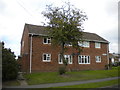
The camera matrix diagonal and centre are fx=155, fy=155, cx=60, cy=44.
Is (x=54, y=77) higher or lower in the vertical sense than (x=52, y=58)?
lower

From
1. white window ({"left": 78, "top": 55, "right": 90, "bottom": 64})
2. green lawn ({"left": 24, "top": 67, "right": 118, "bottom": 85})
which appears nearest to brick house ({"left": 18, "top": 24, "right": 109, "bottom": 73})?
white window ({"left": 78, "top": 55, "right": 90, "bottom": 64})

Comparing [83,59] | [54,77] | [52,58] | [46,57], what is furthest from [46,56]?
[83,59]

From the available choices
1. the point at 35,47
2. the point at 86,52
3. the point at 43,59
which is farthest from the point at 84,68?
the point at 35,47

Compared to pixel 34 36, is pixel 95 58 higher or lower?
lower

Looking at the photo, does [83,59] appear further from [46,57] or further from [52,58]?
[46,57]

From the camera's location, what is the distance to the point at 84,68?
90.9 ft

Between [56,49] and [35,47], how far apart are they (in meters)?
3.57

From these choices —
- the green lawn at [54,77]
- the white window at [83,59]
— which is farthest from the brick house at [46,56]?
the green lawn at [54,77]

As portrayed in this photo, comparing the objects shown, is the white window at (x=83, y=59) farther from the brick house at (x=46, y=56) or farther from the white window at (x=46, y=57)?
the white window at (x=46, y=57)

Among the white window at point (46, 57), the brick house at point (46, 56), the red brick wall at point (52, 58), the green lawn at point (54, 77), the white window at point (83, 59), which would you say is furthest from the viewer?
the white window at point (83, 59)

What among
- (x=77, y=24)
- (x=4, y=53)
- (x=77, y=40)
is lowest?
(x=4, y=53)

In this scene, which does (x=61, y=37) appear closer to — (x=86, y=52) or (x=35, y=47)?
(x=35, y=47)

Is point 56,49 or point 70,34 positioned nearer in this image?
point 70,34

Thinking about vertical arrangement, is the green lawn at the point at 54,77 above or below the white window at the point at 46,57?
below
